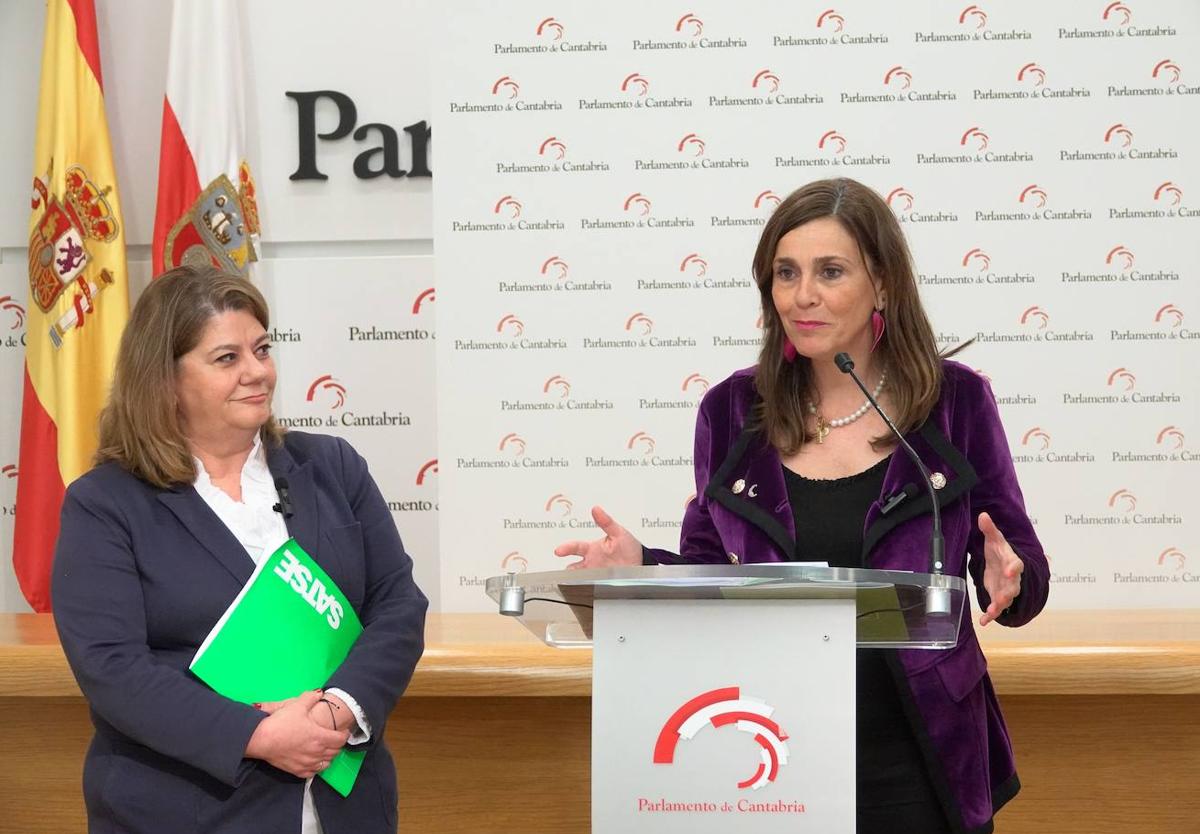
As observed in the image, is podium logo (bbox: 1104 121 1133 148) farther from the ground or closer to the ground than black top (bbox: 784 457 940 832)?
farther from the ground

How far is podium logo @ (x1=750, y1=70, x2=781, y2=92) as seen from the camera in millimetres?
4184

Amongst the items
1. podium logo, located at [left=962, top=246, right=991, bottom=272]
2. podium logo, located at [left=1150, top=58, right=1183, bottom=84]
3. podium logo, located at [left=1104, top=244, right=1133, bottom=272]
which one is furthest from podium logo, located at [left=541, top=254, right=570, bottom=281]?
podium logo, located at [left=1150, top=58, right=1183, bottom=84]

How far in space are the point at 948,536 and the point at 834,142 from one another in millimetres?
2379

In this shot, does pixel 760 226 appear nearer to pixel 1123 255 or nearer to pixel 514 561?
pixel 1123 255

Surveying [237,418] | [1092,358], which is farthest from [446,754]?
[1092,358]

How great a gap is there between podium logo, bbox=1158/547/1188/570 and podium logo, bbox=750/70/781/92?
74.1 inches

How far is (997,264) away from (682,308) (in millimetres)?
994

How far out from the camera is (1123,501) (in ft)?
13.3

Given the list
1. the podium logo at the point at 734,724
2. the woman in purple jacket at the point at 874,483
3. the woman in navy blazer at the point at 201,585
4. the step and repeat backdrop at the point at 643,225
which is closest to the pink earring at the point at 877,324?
the woman in purple jacket at the point at 874,483

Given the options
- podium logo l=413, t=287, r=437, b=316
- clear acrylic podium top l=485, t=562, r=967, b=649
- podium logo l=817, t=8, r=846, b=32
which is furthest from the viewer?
podium logo l=413, t=287, r=437, b=316

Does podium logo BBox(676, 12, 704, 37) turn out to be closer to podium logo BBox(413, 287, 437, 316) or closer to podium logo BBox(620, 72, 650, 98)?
podium logo BBox(620, 72, 650, 98)

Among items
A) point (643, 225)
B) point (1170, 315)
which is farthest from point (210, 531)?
point (1170, 315)

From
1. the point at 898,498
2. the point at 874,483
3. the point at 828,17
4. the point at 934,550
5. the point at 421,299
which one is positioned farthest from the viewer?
the point at 421,299

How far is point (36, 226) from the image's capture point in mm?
4270
